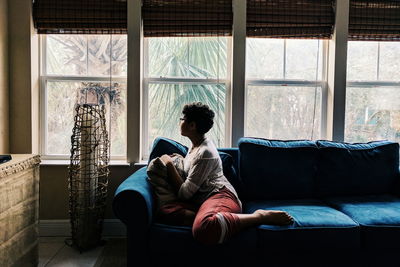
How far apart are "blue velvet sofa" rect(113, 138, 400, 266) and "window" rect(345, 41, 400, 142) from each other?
1.49 ft

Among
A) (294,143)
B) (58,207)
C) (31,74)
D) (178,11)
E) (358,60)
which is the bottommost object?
(58,207)

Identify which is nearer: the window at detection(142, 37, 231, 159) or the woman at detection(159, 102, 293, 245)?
the woman at detection(159, 102, 293, 245)

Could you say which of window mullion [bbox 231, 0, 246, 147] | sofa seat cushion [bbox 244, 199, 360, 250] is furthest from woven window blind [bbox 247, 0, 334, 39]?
sofa seat cushion [bbox 244, 199, 360, 250]

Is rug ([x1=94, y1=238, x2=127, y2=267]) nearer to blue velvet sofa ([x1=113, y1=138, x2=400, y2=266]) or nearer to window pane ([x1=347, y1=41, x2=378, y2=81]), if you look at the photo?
blue velvet sofa ([x1=113, y1=138, x2=400, y2=266])

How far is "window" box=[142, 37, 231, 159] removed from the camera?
9.47 feet

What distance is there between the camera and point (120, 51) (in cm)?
286

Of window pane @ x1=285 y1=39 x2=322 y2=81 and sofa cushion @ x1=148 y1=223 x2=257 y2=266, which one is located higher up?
window pane @ x1=285 y1=39 x2=322 y2=81

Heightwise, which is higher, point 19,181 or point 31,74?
point 31,74

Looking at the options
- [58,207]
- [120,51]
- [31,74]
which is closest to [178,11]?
[120,51]

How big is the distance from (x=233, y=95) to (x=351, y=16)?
1.32 meters

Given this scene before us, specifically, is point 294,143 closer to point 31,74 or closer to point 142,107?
point 142,107

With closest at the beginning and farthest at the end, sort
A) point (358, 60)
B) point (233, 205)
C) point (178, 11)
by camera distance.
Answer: point (233, 205) < point (178, 11) < point (358, 60)

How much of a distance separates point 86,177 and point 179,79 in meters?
1.20

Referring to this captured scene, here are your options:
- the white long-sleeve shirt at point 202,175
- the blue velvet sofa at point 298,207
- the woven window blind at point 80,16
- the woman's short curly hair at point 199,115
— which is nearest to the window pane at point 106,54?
the woven window blind at point 80,16
